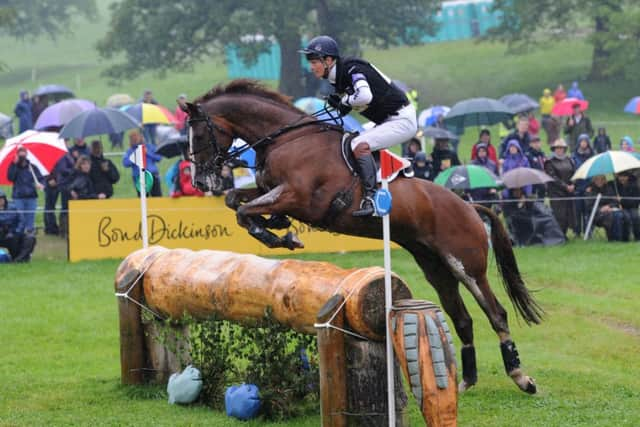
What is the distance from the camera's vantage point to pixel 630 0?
139 feet

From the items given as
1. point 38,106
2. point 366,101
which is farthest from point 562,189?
point 38,106

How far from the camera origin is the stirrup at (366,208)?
9.52m

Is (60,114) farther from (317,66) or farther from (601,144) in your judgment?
(317,66)

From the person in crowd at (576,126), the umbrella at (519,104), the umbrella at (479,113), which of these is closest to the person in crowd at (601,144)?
the person in crowd at (576,126)

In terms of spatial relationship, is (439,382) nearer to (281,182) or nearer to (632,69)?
→ (281,182)

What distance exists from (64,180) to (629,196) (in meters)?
9.42

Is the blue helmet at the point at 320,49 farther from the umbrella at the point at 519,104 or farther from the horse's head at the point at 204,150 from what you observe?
the umbrella at the point at 519,104

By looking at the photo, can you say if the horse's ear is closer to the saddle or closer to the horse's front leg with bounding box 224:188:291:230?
the horse's front leg with bounding box 224:188:291:230

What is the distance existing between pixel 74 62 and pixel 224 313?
54.0 meters

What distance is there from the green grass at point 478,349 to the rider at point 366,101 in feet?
6.79

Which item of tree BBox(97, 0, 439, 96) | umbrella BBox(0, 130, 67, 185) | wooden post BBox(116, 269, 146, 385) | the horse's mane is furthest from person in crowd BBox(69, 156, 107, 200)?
tree BBox(97, 0, 439, 96)

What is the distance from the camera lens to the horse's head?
32.4ft

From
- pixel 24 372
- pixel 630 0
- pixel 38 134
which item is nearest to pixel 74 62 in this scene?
pixel 630 0

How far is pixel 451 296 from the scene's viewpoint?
10.6m
